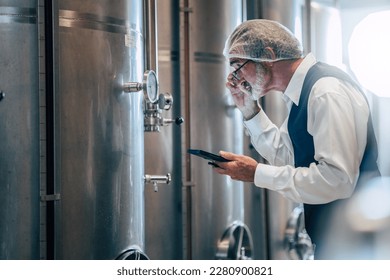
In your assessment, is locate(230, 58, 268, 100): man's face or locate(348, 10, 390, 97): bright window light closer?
locate(230, 58, 268, 100): man's face

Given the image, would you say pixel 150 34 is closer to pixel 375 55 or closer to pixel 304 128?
pixel 304 128

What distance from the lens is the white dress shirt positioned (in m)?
1.68

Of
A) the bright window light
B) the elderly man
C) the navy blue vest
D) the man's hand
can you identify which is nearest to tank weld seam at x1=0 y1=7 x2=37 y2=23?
the elderly man

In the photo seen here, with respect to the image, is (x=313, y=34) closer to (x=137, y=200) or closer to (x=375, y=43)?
Result: (x=375, y=43)

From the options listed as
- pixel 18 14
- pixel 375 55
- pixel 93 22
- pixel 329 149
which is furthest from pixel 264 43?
pixel 375 55

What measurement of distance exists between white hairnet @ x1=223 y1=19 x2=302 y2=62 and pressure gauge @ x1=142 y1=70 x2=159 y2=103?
38cm

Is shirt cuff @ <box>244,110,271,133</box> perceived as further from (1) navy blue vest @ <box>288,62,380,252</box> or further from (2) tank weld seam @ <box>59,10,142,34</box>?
(2) tank weld seam @ <box>59,10,142,34</box>

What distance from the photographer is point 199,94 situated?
2855 millimetres

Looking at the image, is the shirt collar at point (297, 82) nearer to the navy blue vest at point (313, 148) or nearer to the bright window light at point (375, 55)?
the navy blue vest at point (313, 148)

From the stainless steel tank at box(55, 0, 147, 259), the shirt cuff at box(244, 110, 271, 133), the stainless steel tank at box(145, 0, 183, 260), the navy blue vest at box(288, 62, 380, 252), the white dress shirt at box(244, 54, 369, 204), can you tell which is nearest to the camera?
the white dress shirt at box(244, 54, 369, 204)

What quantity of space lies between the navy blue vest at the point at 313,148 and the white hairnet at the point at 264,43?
0.35ft

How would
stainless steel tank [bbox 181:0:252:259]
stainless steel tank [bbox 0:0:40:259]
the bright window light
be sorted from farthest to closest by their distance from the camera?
the bright window light
stainless steel tank [bbox 181:0:252:259]
stainless steel tank [bbox 0:0:40:259]

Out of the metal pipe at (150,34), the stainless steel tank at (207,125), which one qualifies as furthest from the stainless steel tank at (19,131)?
the stainless steel tank at (207,125)
